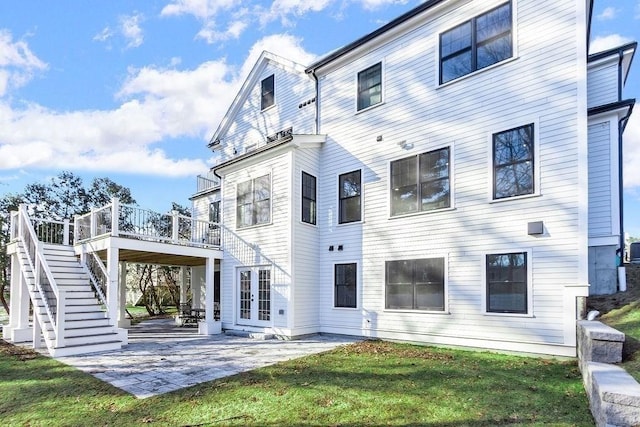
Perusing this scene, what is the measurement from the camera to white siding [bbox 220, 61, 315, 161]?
12.3m

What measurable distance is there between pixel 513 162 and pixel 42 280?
11958mm

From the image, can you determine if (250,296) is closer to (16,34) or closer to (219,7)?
(219,7)

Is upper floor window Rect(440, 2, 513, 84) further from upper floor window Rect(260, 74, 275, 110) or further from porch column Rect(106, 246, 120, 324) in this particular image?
porch column Rect(106, 246, 120, 324)

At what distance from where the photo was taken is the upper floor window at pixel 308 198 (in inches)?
437

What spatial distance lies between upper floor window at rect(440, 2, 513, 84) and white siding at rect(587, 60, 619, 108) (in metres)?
2.63

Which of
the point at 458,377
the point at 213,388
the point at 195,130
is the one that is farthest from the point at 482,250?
the point at 195,130

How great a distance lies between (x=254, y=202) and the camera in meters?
12.0

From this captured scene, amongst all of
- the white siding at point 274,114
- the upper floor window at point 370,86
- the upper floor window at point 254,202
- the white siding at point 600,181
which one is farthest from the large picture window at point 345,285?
the white siding at point 600,181

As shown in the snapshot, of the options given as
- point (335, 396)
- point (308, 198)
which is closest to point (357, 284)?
point (308, 198)

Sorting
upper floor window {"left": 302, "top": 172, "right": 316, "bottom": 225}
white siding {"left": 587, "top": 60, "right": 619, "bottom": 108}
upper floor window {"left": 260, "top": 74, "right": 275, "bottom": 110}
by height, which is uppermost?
upper floor window {"left": 260, "top": 74, "right": 275, "bottom": 110}

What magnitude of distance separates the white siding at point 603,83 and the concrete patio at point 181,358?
28.0ft

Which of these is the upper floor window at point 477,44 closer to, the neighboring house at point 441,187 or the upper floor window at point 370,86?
the neighboring house at point 441,187

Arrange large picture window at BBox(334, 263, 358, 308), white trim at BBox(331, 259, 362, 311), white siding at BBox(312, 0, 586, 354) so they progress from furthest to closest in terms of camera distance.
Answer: large picture window at BBox(334, 263, 358, 308), white trim at BBox(331, 259, 362, 311), white siding at BBox(312, 0, 586, 354)

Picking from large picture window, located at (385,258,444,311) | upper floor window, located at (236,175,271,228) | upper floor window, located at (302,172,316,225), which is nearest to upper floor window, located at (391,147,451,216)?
large picture window, located at (385,258,444,311)
